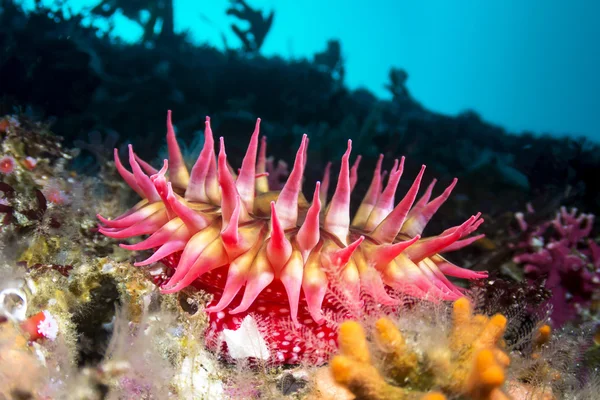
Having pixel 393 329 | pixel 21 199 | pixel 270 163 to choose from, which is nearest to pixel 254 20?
pixel 270 163

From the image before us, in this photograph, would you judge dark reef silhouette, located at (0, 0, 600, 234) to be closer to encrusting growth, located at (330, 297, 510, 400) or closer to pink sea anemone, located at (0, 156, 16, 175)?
pink sea anemone, located at (0, 156, 16, 175)

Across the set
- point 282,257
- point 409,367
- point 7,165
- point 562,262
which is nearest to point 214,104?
point 7,165

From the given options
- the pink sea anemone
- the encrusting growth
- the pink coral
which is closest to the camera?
the encrusting growth

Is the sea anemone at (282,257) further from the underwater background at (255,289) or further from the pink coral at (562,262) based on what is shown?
the pink coral at (562,262)

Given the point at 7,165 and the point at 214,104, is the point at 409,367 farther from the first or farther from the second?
the point at 214,104

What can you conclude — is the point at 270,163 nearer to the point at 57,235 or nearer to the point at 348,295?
the point at 57,235

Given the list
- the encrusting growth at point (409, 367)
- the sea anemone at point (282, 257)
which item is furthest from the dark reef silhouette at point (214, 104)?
the encrusting growth at point (409, 367)

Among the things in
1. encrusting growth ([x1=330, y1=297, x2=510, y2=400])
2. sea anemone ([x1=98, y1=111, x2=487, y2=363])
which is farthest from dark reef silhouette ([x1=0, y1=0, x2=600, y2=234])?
encrusting growth ([x1=330, y1=297, x2=510, y2=400])
